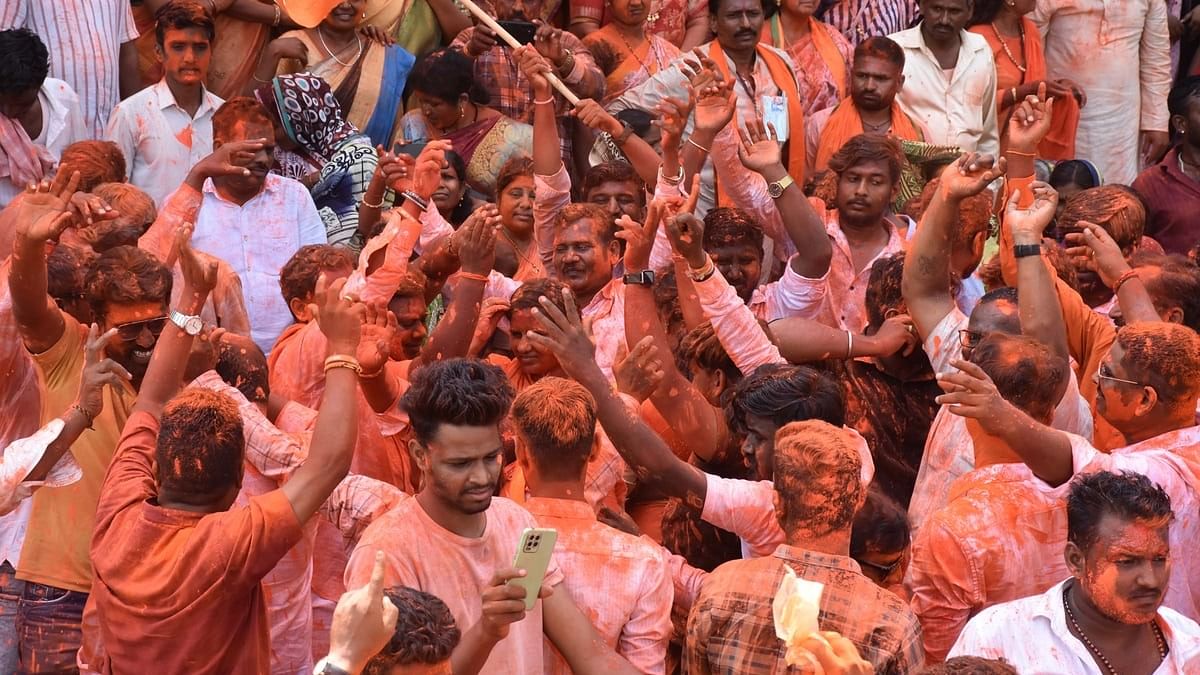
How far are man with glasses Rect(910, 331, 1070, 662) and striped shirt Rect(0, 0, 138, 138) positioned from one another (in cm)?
570

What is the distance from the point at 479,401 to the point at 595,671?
83 centimetres

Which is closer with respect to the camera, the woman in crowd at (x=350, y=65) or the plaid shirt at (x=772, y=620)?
the plaid shirt at (x=772, y=620)

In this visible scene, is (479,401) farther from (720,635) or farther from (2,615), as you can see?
(2,615)

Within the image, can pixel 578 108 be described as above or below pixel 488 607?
below

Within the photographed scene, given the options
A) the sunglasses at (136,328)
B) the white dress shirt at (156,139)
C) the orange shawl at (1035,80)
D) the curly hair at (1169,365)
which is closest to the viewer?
the curly hair at (1169,365)

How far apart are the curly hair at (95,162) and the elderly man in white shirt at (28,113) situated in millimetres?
364

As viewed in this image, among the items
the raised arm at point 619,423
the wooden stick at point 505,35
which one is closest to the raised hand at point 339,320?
the raised arm at point 619,423

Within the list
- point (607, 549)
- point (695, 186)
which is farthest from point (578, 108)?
point (607, 549)

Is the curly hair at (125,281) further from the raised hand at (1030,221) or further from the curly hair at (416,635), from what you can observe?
the raised hand at (1030,221)

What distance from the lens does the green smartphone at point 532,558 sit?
4309mm

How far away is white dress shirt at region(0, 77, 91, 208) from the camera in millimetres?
8555

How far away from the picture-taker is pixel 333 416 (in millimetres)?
4992

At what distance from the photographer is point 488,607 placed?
169 inches

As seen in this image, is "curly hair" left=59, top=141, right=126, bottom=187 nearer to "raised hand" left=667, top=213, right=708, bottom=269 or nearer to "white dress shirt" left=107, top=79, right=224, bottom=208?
"white dress shirt" left=107, top=79, right=224, bottom=208
